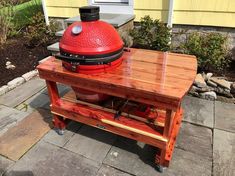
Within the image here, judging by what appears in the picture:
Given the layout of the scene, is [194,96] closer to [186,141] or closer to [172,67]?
[186,141]

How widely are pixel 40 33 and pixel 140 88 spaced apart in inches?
157

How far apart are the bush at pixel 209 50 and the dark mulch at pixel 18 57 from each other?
9.77 feet

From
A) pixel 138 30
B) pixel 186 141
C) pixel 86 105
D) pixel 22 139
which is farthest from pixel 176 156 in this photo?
pixel 138 30

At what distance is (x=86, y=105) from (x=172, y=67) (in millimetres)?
1012

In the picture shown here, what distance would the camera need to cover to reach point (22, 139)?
105 inches

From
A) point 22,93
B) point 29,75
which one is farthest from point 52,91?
→ point 29,75

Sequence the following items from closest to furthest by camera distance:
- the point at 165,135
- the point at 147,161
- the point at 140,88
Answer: the point at 140,88, the point at 165,135, the point at 147,161

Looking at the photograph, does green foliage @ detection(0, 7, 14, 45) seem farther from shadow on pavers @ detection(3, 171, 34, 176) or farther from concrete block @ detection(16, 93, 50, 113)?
shadow on pavers @ detection(3, 171, 34, 176)

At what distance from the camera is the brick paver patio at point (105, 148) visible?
2236mm

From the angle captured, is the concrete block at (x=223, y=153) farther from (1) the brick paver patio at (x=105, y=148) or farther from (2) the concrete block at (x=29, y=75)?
(2) the concrete block at (x=29, y=75)

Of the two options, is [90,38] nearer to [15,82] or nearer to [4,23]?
[15,82]

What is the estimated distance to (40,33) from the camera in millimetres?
5082

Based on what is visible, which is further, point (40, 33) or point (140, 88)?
point (40, 33)

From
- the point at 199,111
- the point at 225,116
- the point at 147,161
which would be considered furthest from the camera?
the point at 199,111
